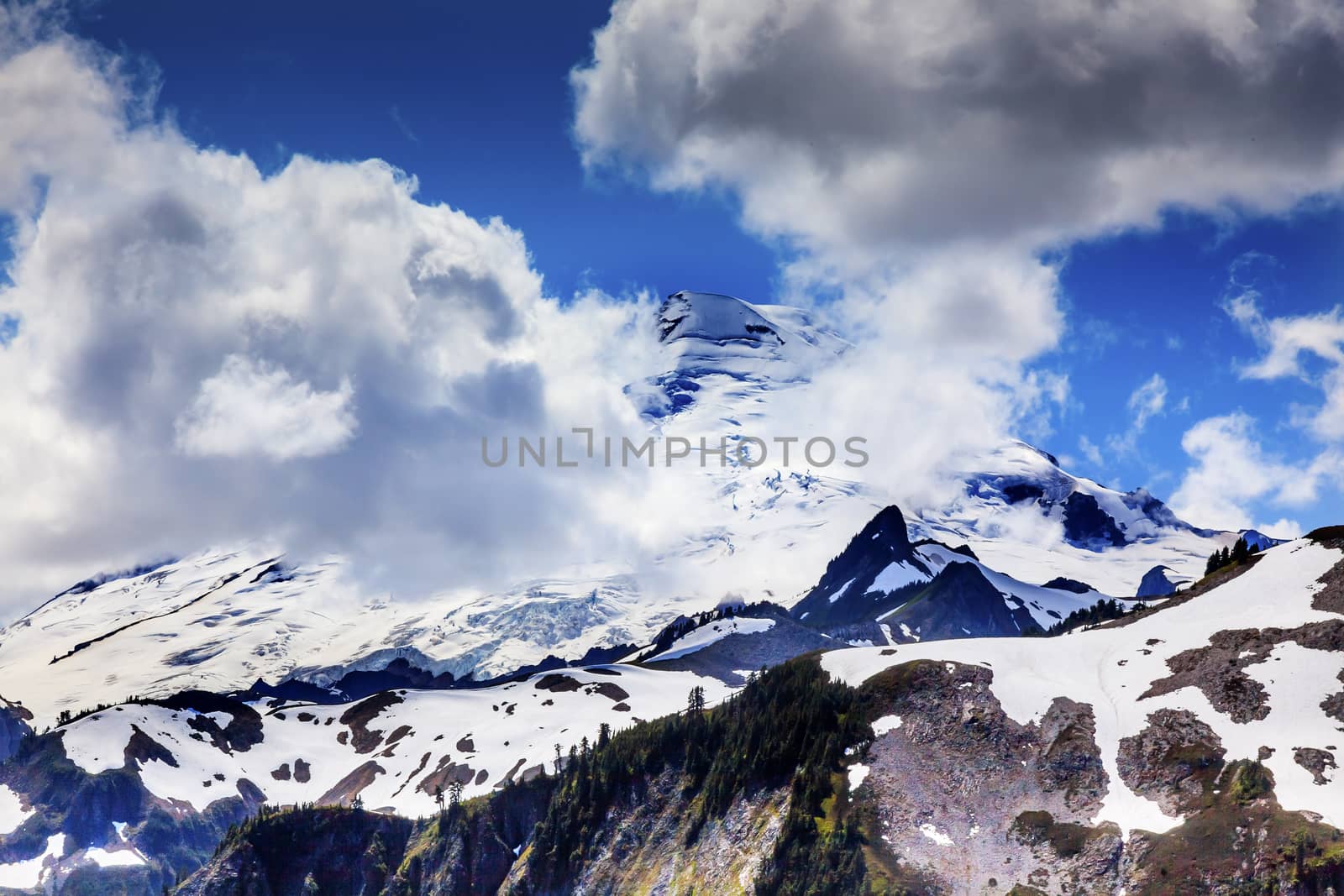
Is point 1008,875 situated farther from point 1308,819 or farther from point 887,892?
point 1308,819

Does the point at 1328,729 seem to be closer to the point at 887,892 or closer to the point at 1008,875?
the point at 1008,875

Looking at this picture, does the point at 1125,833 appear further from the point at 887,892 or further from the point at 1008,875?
the point at 887,892

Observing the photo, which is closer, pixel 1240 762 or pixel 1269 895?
pixel 1269 895

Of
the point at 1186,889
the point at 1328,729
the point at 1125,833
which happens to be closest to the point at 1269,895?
the point at 1186,889

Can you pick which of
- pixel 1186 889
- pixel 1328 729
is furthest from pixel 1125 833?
pixel 1328 729

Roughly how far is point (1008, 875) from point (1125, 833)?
1836 cm

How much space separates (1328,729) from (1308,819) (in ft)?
82.7

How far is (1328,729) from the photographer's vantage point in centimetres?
19675

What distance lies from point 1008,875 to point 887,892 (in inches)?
717

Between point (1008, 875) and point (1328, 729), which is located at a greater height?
point (1328, 729)

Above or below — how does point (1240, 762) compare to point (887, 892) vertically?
above

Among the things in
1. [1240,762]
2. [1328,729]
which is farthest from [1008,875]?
[1328,729]

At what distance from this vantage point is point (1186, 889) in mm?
176125

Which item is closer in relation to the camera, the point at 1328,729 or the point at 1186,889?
the point at 1186,889
